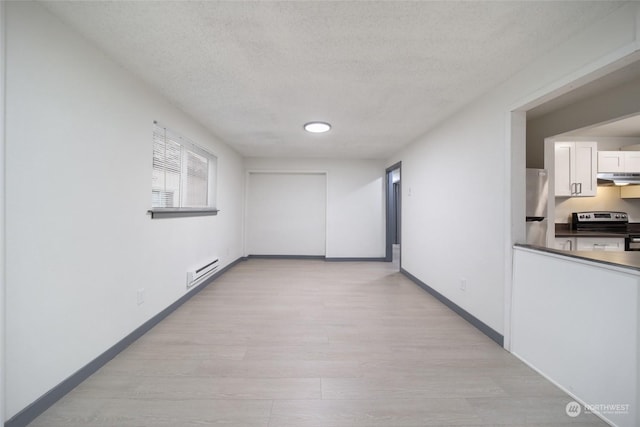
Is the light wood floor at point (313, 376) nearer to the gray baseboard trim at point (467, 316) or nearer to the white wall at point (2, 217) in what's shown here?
the gray baseboard trim at point (467, 316)

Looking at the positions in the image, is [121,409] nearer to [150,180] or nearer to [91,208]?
[91,208]

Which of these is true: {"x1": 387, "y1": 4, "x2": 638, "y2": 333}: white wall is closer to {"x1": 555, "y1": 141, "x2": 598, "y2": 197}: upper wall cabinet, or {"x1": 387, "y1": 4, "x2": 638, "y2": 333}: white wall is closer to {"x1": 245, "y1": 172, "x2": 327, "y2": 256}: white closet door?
{"x1": 555, "y1": 141, "x2": 598, "y2": 197}: upper wall cabinet

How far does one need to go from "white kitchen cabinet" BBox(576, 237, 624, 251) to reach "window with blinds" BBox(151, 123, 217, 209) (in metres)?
5.10

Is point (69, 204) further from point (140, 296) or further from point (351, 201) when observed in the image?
point (351, 201)

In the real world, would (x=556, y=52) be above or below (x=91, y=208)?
above

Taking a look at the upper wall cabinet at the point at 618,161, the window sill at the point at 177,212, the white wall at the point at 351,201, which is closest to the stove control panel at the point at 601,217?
the upper wall cabinet at the point at 618,161

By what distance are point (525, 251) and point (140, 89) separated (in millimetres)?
→ 3712

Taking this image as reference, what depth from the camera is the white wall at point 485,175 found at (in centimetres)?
159

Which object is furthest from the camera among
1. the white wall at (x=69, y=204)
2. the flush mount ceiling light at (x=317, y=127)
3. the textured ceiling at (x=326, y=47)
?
the flush mount ceiling light at (x=317, y=127)

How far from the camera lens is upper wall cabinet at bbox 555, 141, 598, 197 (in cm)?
339

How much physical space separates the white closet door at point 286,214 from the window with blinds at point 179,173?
76.7 inches

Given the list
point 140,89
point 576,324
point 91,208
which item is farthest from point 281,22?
point 576,324

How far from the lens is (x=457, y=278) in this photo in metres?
3.00

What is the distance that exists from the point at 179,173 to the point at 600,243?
5.45 metres
